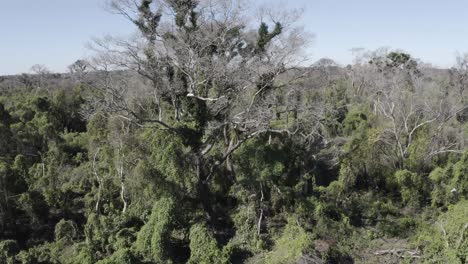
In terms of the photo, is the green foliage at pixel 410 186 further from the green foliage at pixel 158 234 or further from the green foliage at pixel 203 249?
the green foliage at pixel 158 234

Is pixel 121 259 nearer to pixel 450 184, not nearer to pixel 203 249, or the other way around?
pixel 203 249

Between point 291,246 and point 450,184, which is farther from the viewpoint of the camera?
point 450,184

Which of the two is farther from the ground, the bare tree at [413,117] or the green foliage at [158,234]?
the bare tree at [413,117]

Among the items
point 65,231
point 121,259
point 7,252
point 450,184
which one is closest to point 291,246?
point 121,259

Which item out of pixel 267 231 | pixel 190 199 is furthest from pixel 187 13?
pixel 267 231

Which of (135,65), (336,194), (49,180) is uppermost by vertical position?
(135,65)

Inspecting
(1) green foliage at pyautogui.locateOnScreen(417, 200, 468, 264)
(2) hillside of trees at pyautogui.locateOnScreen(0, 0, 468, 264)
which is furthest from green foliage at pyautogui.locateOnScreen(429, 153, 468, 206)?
(1) green foliage at pyautogui.locateOnScreen(417, 200, 468, 264)

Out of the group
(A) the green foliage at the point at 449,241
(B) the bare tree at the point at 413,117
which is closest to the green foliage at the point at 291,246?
(A) the green foliage at the point at 449,241

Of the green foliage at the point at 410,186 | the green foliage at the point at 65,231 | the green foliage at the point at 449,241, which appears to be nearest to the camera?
the green foliage at the point at 449,241

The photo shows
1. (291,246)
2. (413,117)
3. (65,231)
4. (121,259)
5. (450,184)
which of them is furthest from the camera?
(413,117)

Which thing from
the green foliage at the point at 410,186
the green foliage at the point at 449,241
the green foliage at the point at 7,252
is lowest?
the green foliage at the point at 449,241

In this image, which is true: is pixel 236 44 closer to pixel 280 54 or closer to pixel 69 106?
pixel 280 54
